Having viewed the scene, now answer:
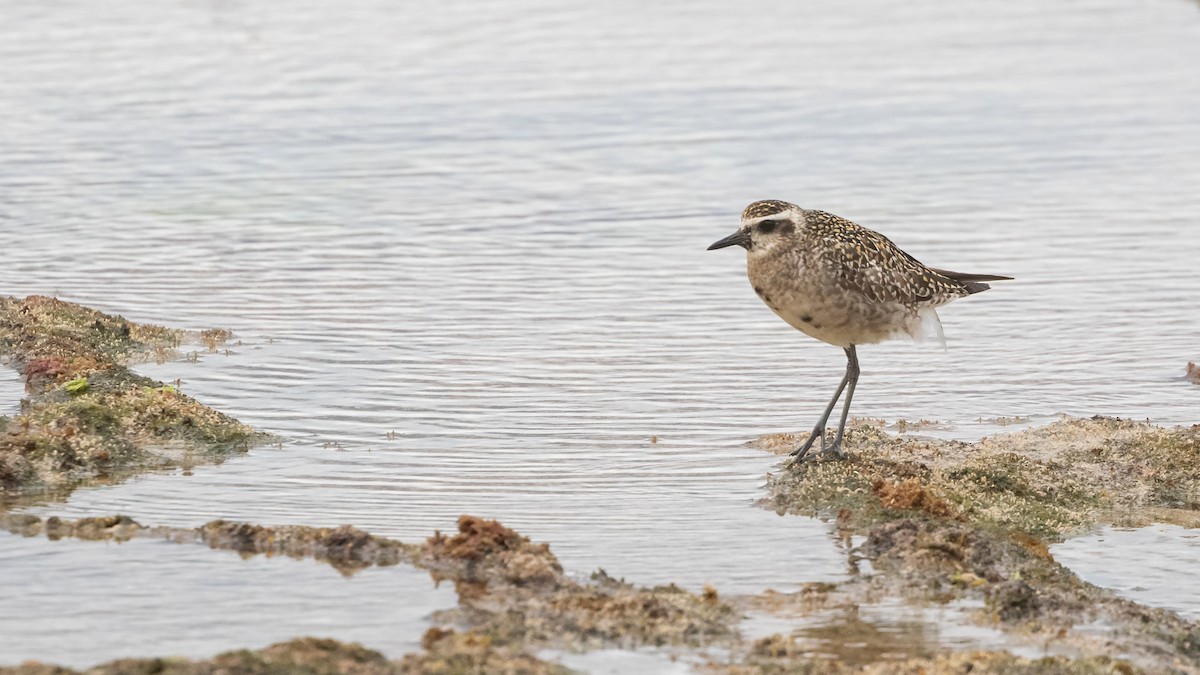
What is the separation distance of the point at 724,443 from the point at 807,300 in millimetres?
1137

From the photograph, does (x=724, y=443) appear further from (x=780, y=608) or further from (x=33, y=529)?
(x=33, y=529)

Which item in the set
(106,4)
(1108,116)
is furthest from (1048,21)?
(106,4)

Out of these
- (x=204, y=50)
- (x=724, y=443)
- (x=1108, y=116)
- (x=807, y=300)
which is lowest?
(x=724, y=443)

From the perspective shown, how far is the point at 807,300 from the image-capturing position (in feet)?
33.0

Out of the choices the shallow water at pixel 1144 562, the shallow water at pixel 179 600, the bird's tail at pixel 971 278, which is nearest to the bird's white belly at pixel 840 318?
the bird's tail at pixel 971 278

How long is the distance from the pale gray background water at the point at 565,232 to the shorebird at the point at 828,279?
875 mm

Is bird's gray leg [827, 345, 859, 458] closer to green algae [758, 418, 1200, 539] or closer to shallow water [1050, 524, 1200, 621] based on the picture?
green algae [758, 418, 1200, 539]

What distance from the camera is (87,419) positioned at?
989 cm

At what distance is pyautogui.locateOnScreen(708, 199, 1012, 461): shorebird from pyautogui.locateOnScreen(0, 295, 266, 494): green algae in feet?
10.4

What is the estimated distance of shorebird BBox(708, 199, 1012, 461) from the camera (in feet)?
33.0

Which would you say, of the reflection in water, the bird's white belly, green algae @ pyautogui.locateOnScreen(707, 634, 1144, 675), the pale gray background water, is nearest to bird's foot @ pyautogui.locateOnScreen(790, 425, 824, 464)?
the pale gray background water

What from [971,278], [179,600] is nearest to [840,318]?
[971,278]

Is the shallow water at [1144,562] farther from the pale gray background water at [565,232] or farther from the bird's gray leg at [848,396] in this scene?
the bird's gray leg at [848,396]

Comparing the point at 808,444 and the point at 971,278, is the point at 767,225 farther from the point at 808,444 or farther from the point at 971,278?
the point at 971,278
